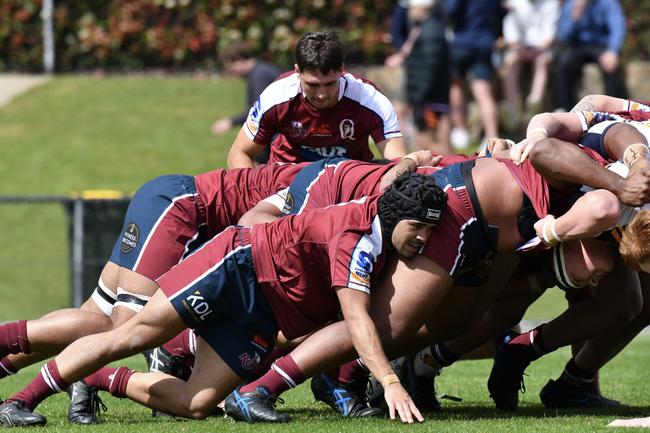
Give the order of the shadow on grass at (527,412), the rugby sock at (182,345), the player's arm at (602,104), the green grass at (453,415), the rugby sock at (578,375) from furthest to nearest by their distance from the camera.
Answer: the player's arm at (602,104)
the rugby sock at (578,375)
the rugby sock at (182,345)
the shadow on grass at (527,412)
the green grass at (453,415)

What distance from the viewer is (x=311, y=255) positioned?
6.51 m

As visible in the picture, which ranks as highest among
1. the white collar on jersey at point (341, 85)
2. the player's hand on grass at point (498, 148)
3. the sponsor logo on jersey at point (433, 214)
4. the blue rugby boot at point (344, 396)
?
the white collar on jersey at point (341, 85)

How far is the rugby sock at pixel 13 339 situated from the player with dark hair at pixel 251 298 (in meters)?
0.38

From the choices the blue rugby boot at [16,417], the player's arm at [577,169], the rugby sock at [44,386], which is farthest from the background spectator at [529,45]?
the blue rugby boot at [16,417]

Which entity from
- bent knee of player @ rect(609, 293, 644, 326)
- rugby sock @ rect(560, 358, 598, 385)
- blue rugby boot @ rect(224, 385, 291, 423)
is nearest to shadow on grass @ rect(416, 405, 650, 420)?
rugby sock @ rect(560, 358, 598, 385)

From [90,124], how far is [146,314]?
10.8 meters

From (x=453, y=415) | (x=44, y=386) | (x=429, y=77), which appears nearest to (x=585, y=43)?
(x=429, y=77)

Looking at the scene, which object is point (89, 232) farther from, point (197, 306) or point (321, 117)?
point (197, 306)

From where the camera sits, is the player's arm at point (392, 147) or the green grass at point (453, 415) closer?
the green grass at point (453, 415)

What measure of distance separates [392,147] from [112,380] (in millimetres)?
2267

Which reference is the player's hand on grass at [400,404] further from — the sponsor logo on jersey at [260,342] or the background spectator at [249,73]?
the background spectator at [249,73]

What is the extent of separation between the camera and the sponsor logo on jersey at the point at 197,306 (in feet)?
21.2

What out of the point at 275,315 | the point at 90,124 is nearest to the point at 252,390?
the point at 275,315

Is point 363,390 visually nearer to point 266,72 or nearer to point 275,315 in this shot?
point 275,315
